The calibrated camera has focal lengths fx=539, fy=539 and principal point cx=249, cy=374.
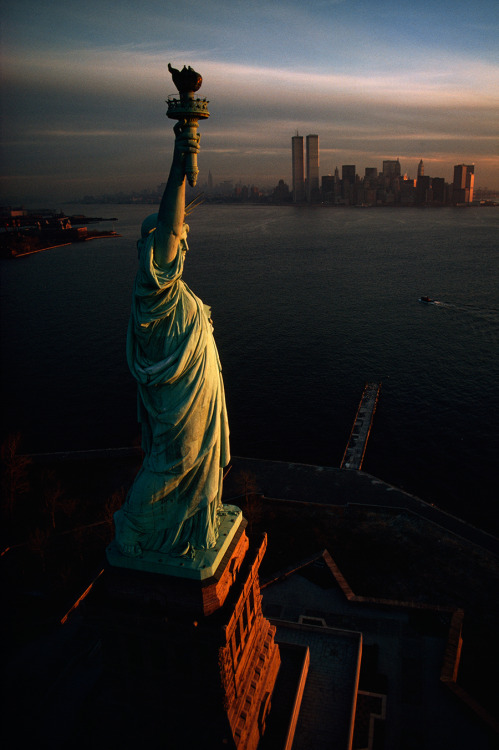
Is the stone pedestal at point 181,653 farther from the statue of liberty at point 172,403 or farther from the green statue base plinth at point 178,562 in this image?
the statue of liberty at point 172,403

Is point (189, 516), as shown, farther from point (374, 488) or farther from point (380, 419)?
point (380, 419)

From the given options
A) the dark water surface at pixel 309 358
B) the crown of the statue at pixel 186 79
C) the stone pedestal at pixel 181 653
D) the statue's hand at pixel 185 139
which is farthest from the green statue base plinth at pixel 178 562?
the dark water surface at pixel 309 358

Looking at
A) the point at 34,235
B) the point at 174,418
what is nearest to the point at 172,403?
the point at 174,418

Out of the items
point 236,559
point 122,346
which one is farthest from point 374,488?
point 122,346

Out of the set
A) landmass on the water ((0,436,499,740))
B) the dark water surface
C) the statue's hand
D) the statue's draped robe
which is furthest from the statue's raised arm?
the dark water surface

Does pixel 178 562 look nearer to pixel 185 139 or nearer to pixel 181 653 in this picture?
pixel 181 653

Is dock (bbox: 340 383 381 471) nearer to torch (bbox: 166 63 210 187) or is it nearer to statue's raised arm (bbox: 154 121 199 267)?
statue's raised arm (bbox: 154 121 199 267)
